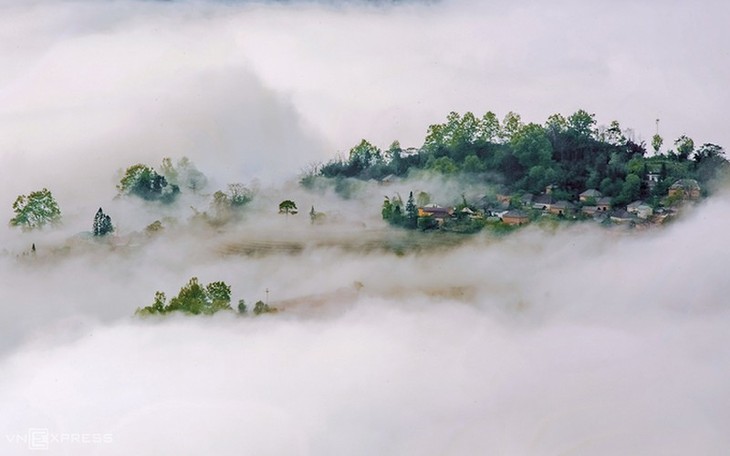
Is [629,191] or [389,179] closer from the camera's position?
[629,191]

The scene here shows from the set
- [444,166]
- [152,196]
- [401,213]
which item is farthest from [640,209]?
[152,196]

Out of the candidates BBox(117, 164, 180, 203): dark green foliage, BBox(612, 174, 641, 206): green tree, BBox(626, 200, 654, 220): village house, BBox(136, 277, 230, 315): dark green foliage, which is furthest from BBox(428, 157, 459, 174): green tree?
BBox(117, 164, 180, 203): dark green foliage

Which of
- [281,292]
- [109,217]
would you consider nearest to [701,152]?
[281,292]

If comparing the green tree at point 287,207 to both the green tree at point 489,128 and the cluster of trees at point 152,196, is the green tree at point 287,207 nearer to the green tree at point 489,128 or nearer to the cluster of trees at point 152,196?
the cluster of trees at point 152,196

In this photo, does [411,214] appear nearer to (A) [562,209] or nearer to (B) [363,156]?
(B) [363,156]

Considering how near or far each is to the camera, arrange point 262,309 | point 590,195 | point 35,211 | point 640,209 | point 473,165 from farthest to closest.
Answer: point 35,211 < point 473,165 < point 590,195 < point 640,209 < point 262,309

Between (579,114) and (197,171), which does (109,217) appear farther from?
(579,114)

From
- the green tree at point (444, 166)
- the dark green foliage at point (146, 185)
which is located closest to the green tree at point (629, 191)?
the green tree at point (444, 166)
